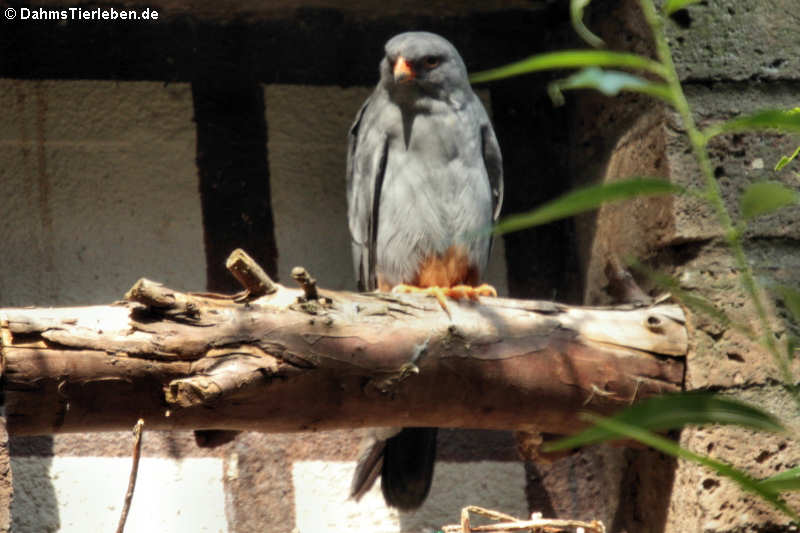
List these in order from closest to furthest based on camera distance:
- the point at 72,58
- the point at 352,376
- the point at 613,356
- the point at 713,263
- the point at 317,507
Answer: the point at 352,376, the point at 613,356, the point at 713,263, the point at 317,507, the point at 72,58

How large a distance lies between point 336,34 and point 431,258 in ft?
2.61

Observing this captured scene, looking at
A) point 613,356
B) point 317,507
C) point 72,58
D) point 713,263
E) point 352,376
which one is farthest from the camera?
point 72,58

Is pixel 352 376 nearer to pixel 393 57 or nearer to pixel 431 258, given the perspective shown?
pixel 431 258

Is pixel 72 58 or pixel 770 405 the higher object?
pixel 72 58

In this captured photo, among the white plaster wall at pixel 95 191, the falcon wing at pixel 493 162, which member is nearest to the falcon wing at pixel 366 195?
the falcon wing at pixel 493 162

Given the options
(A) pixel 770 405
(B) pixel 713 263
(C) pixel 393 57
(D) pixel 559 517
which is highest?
(C) pixel 393 57

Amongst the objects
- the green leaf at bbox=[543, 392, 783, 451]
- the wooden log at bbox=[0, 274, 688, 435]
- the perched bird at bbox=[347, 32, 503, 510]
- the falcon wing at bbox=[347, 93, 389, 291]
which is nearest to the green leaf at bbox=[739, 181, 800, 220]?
the green leaf at bbox=[543, 392, 783, 451]

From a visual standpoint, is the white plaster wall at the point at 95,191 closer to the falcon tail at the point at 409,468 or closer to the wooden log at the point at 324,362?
the falcon tail at the point at 409,468

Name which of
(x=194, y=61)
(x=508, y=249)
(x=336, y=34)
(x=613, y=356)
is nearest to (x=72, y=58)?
(x=194, y=61)

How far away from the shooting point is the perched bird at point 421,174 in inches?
124

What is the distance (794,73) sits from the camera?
2.77 m

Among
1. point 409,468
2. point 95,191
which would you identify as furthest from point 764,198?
point 95,191

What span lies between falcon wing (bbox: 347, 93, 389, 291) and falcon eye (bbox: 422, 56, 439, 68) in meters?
0.18

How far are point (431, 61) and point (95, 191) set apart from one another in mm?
1036
